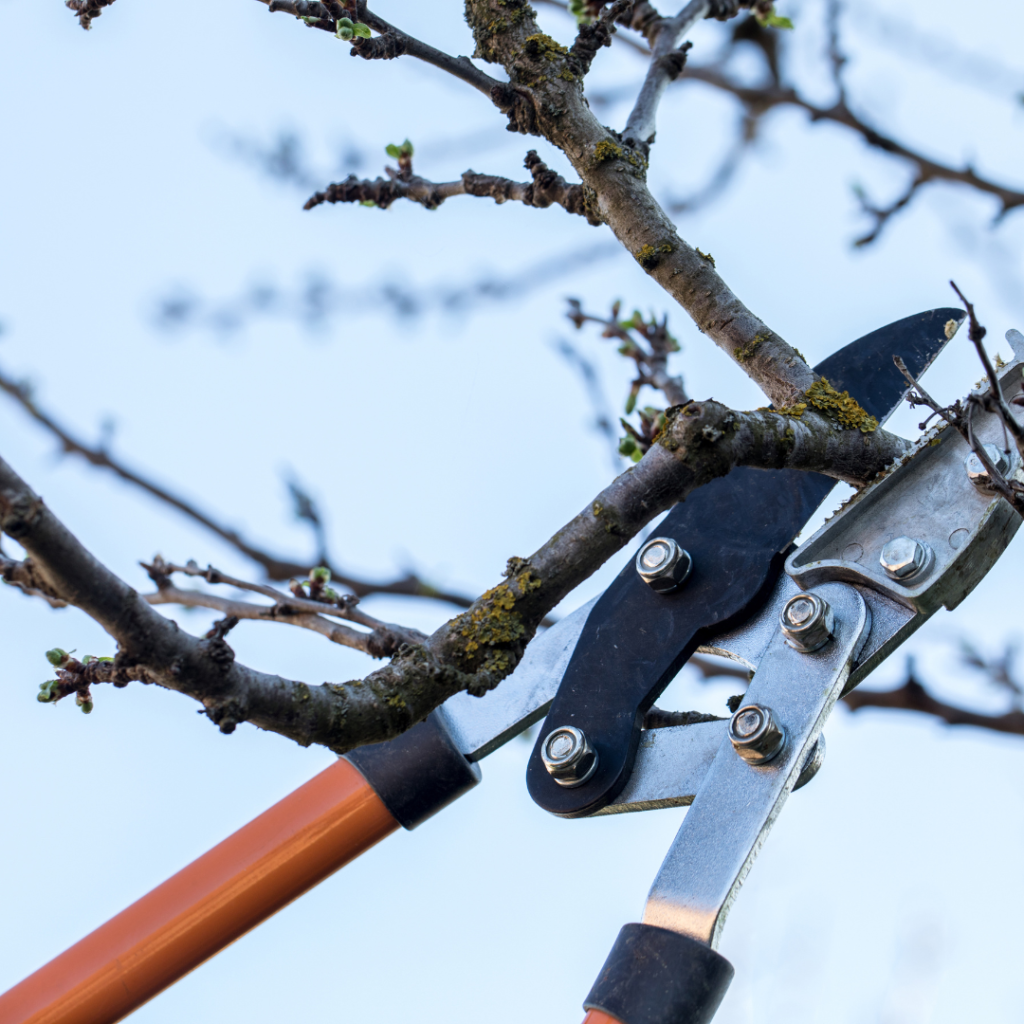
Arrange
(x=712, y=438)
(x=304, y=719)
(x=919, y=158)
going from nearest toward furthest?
1. (x=304, y=719)
2. (x=712, y=438)
3. (x=919, y=158)

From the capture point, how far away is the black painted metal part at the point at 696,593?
1670mm

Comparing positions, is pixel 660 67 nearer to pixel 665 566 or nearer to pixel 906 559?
pixel 665 566

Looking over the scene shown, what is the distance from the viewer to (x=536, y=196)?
1976mm

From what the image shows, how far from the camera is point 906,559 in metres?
1.47

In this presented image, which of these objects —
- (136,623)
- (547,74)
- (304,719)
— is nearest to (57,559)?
(136,623)

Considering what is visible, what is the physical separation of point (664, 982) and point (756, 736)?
33cm

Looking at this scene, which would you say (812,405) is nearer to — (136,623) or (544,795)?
(544,795)

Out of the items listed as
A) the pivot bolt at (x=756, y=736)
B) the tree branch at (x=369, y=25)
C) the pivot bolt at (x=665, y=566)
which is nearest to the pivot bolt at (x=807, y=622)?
the pivot bolt at (x=756, y=736)

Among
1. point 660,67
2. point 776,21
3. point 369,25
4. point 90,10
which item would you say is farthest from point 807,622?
point 776,21

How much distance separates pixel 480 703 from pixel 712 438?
0.74 m

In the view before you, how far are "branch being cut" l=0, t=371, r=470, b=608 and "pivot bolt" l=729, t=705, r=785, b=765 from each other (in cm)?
149

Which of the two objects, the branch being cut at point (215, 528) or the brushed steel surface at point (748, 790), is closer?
the brushed steel surface at point (748, 790)

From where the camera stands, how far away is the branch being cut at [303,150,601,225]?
1918 mm

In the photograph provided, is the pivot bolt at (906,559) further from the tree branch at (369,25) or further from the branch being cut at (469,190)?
the tree branch at (369,25)
